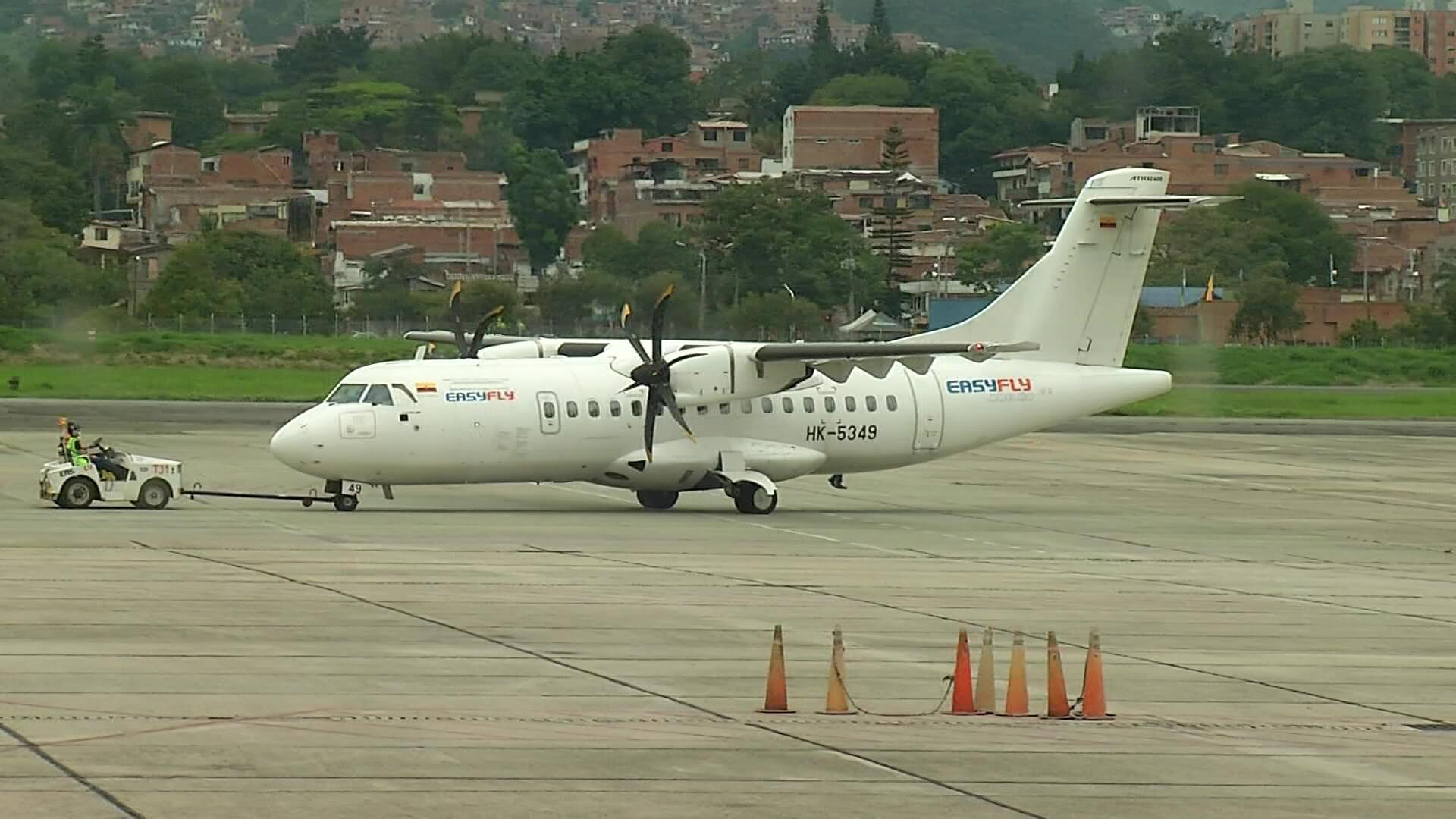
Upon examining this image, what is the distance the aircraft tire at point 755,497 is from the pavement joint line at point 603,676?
971cm

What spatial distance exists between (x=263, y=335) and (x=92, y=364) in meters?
11.2

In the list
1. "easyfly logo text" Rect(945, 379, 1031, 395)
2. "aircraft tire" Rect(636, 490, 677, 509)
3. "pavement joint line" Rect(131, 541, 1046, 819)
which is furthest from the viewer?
"easyfly logo text" Rect(945, 379, 1031, 395)

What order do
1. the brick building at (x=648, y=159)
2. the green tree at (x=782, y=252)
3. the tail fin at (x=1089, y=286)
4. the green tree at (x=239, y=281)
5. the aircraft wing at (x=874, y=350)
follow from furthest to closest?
1. the brick building at (x=648, y=159)
2. the green tree at (x=239, y=281)
3. the green tree at (x=782, y=252)
4. the tail fin at (x=1089, y=286)
5. the aircraft wing at (x=874, y=350)

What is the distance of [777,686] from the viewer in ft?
52.3

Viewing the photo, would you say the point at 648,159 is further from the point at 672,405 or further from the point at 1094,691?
the point at 1094,691

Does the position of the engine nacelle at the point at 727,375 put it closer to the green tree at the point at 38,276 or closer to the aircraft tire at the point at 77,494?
the aircraft tire at the point at 77,494

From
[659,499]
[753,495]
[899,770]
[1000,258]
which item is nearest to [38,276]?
[1000,258]

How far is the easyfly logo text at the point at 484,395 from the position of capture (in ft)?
102

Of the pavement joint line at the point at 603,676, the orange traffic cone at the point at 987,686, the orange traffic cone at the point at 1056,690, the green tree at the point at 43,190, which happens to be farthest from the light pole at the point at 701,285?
the green tree at the point at 43,190

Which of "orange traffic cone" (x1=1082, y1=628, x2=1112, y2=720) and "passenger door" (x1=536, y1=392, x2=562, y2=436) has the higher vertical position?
"passenger door" (x1=536, y1=392, x2=562, y2=436)

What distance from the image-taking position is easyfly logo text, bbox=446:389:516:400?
31219 mm

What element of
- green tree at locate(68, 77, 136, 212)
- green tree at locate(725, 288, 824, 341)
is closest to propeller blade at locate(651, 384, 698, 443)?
green tree at locate(725, 288, 824, 341)

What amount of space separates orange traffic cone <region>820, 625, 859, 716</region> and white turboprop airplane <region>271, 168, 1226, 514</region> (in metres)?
15.5

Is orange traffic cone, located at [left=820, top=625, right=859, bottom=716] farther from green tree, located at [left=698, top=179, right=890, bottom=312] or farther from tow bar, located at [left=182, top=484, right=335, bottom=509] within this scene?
green tree, located at [left=698, top=179, right=890, bottom=312]
